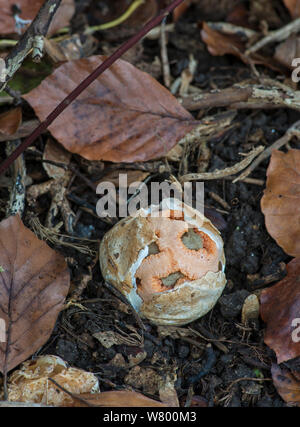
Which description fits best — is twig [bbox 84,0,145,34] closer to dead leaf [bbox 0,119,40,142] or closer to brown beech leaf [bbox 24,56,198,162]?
brown beech leaf [bbox 24,56,198,162]

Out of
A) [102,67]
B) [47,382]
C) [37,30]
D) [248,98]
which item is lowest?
[47,382]

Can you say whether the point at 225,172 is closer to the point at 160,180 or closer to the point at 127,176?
the point at 160,180

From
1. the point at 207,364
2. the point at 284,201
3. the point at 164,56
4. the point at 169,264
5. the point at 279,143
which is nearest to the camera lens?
the point at 169,264

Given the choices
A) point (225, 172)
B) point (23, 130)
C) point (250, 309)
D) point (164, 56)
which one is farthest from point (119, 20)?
point (250, 309)

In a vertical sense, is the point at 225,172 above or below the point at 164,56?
below

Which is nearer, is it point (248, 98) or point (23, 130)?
point (23, 130)

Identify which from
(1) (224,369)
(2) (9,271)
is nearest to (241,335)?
(1) (224,369)

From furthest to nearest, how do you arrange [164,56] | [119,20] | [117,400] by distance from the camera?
[119,20] < [164,56] < [117,400]
